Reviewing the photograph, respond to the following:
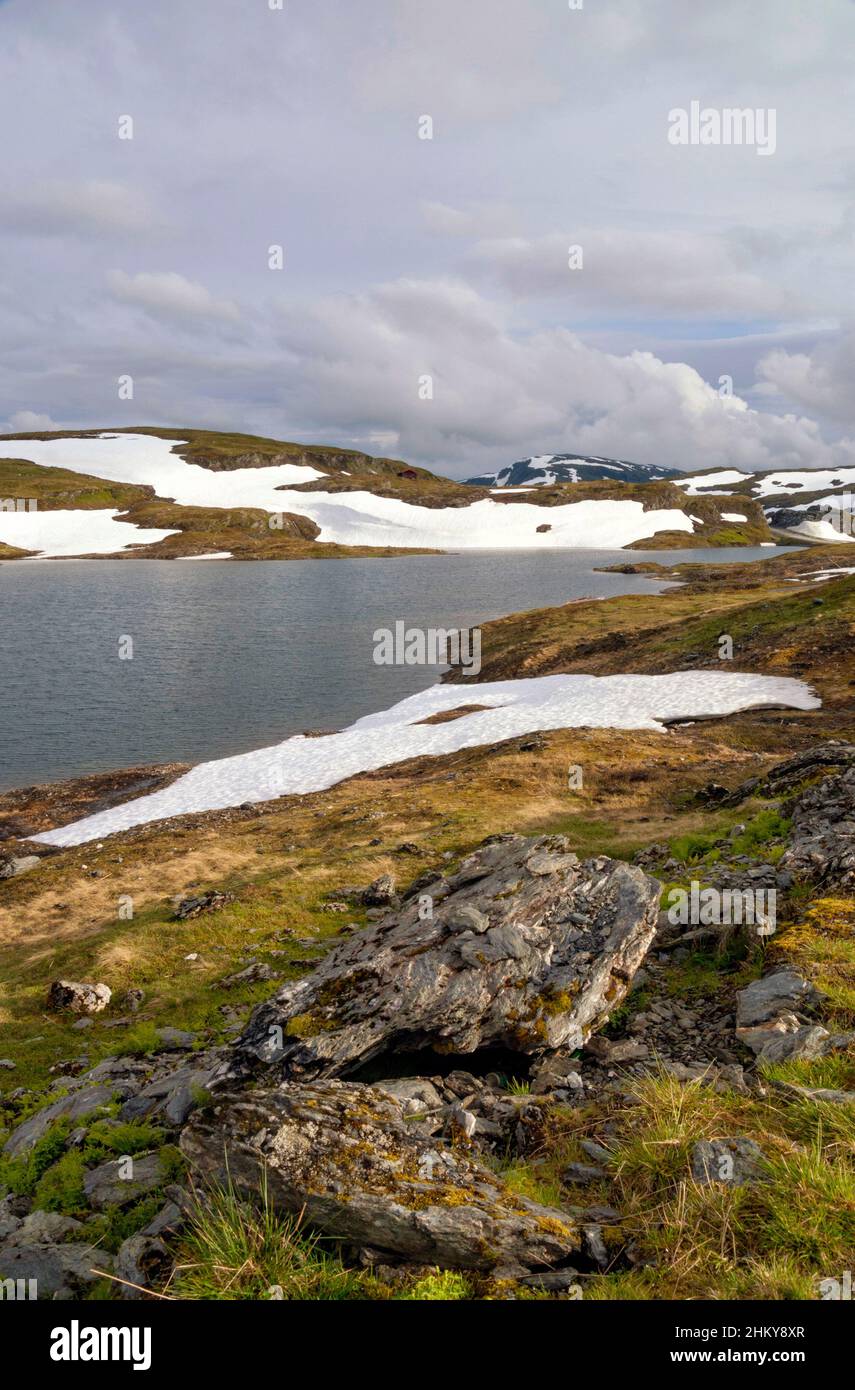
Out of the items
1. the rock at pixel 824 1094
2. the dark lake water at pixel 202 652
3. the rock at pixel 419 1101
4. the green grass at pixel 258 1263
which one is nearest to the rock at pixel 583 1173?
the rock at pixel 419 1101

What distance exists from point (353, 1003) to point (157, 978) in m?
9.11

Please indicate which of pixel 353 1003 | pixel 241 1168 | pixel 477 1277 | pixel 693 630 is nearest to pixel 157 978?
pixel 353 1003

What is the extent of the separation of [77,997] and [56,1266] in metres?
9.90

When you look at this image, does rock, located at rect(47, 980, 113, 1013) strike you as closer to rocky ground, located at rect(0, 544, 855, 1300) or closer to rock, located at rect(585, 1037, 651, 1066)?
rocky ground, located at rect(0, 544, 855, 1300)

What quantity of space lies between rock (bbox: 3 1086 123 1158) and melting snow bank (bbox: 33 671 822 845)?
2093 centimetres

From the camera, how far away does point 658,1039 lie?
9227 millimetres

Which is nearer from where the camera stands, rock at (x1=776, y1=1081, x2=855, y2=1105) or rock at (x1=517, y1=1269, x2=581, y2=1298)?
rock at (x1=517, y1=1269, x2=581, y2=1298)

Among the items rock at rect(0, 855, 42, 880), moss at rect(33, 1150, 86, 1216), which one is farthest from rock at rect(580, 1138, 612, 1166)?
rock at rect(0, 855, 42, 880)

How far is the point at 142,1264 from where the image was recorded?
6.05 metres

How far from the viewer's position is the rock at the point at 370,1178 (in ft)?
18.6

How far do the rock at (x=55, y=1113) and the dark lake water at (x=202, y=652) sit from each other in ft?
102

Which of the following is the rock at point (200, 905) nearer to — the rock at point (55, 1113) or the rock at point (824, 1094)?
the rock at point (55, 1113)

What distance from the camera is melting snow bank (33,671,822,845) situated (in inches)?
1312

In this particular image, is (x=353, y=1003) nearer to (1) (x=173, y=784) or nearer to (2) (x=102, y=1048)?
(2) (x=102, y=1048)
